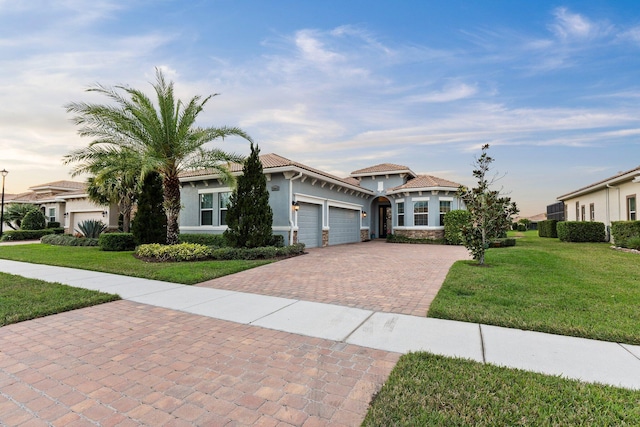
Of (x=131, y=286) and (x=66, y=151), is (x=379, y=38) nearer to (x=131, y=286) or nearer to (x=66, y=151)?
(x=131, y=286)

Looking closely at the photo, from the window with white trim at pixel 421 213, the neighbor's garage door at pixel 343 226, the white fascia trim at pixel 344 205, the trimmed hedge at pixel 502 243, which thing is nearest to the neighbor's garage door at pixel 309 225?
the white fascia trim at pixel 344 205

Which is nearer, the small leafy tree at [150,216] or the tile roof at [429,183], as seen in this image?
the small leafy tree at [150,216]

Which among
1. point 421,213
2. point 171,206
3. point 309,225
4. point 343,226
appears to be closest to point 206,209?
point 171,206

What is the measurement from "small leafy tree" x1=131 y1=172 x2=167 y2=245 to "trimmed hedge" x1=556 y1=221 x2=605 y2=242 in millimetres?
22751

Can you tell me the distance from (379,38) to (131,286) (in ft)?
35.7

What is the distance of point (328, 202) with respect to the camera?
17.2 meters

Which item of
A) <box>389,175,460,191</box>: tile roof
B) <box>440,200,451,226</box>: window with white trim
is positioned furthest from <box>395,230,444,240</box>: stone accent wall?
<box>389,175,460,191</box>: tile roof

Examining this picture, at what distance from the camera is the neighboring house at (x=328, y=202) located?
1428 cm

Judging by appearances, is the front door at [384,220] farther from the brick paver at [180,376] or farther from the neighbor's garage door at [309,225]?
the brick paver at [180,376]

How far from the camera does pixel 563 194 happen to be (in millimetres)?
25812

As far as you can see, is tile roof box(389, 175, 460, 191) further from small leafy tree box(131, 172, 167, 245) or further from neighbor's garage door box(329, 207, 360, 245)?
small leafy tree box(131, 172, 167, 245)

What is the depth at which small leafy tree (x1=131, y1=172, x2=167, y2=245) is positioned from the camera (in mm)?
14227

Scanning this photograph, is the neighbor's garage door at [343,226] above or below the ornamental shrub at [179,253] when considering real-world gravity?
above

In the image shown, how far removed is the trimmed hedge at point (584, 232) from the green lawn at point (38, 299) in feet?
74.4
